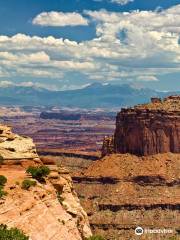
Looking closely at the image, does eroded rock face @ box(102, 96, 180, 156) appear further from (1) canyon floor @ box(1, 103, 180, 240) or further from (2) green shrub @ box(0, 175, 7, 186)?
(2) green shrub @ box(0, 175, 7, 186)

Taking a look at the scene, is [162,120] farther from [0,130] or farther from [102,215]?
[0,130]

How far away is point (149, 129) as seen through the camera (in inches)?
6201

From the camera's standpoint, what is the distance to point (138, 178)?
472 feet

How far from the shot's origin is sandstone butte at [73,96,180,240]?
128m

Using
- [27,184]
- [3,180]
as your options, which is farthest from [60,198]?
[3,180]

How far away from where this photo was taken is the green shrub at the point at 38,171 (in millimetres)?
66188

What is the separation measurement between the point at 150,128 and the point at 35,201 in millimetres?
101217

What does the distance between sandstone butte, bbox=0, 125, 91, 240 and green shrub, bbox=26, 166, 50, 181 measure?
67cm

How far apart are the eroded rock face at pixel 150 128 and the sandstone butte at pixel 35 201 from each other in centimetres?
7924

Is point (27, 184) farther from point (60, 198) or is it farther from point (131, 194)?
point (131, 194)

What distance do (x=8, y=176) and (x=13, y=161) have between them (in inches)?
207

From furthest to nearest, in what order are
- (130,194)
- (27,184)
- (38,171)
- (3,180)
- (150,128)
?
(150,128)
(130,194)
(38,171)
(27,184)
(3,180)

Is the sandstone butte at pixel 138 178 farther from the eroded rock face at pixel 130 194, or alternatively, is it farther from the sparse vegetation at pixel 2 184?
the sparse vegetation at pixel 2 184

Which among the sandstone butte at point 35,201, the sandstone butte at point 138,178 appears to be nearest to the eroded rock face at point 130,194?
the sandstone butte at point 138,178
